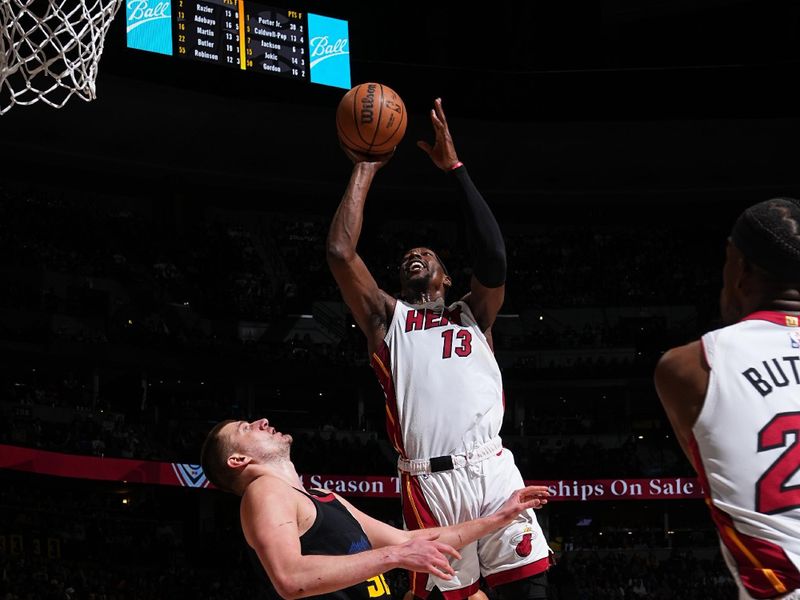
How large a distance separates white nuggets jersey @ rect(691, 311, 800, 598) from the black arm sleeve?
2074 millimetres

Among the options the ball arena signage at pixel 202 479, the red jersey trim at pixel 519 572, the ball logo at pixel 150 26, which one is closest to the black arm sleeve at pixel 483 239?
the red jersey trim at pixel 519 572

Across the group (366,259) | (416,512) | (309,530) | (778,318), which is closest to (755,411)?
(778,318)

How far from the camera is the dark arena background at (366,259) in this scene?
18672mm

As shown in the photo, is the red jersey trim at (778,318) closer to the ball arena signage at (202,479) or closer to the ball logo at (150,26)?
the ball logo at (150,26)

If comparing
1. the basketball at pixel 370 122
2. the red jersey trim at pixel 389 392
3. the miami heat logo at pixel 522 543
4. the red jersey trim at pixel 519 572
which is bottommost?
the red jersey trim at pixel 519 572

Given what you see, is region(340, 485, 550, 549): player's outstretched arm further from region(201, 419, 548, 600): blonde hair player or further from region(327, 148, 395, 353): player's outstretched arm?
region(327, 148, 395, 353): player's outstretched arm

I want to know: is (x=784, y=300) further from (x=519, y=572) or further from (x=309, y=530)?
(x=519, y=572)

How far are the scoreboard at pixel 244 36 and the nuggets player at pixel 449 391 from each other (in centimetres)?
1222

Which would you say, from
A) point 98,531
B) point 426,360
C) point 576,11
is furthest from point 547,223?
point 426,360

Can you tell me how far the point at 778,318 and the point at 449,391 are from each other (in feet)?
6.93

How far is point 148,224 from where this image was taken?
23.3m

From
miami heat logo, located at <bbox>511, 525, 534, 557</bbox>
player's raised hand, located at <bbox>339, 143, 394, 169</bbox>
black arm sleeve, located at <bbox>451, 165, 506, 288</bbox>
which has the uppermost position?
player's raised hand, located at <bbox>339, 143, 394, 169</bbox>

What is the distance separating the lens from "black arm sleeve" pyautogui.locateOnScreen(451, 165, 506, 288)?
172 inches

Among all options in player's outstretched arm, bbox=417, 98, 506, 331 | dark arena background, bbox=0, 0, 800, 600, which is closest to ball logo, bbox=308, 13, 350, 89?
dark arena background, bbox=0, 0, 800, 600
